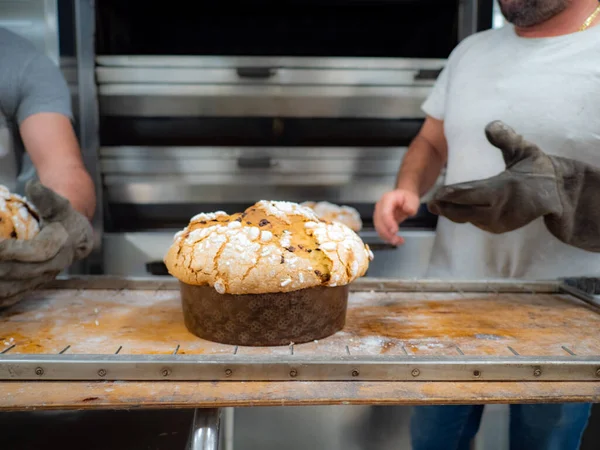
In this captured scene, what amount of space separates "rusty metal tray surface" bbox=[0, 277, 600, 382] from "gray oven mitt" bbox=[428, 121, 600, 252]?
226mm

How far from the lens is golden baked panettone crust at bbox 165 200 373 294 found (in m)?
0.99

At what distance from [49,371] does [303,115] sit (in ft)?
5.02

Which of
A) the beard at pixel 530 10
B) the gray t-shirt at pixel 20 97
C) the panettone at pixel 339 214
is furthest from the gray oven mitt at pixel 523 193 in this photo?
the gray t-shirt at pixel 20 97

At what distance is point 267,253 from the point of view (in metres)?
1.00

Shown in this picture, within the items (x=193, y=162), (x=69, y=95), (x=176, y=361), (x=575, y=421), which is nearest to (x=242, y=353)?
(x=176, y=361)

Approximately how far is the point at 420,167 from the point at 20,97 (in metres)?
1.43

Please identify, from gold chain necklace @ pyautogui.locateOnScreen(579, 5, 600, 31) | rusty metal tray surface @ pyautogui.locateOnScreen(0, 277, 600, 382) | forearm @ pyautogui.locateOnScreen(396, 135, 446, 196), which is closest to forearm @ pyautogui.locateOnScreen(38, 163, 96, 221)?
rusty metal tray surface @ pyautogui.locateOnScreen(0, 277, 600, 382)

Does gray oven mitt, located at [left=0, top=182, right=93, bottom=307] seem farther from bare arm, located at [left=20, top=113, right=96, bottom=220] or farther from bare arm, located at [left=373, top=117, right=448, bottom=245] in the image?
bare arm, located at [left=373, top=117, right=448, bottom=245]

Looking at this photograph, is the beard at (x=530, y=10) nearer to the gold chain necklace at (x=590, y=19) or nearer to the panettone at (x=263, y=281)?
the gold chain necklace at (x=590, y=19)

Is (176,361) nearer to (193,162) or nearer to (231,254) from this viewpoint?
(231,254)

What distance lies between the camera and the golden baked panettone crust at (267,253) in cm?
99

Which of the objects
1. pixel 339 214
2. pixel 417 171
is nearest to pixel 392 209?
pixel 417 171

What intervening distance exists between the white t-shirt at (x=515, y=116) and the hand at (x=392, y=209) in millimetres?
236

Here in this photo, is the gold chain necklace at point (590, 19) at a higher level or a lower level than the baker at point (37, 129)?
higher
